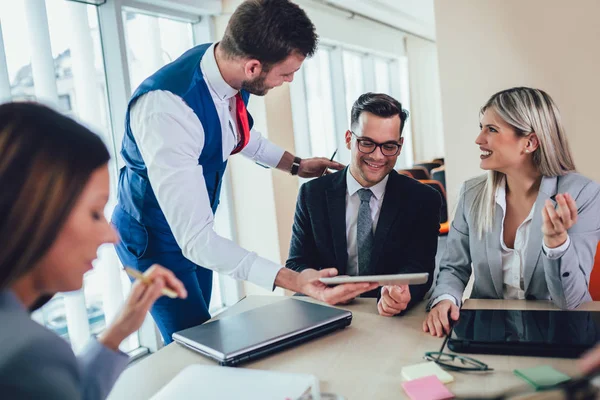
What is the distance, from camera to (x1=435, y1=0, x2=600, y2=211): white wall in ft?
11.0

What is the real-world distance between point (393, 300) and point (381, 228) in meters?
0.46

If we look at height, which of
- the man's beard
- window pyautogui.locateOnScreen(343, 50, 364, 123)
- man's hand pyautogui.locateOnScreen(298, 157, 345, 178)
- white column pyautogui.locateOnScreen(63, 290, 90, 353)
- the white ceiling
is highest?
the white ceiling

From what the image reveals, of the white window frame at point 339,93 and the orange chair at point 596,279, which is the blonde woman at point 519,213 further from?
the white window frame at point 339,93

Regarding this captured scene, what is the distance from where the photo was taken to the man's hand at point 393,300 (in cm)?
148

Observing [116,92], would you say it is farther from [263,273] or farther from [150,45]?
[263,273]

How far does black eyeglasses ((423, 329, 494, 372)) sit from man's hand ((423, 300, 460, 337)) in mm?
121

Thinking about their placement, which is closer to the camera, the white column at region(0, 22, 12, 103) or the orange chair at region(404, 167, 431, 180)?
the white column at region(0, 22, 12, 103)

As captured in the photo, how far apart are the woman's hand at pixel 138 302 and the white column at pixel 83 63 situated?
2175 millimetres

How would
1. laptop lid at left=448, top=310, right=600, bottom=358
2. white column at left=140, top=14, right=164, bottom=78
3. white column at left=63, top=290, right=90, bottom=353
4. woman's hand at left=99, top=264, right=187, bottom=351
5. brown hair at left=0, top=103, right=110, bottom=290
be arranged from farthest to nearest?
white column at left=140, top=14, right=164, bottom=78 < white column at left=63, top=290, right=90, bottom=353 < laptop lid at left=448, top=310, right=600, bottom=358 < woman's hand at left=99, top=264, right=187, bottom=351 < brown hair at left=0, top=103, right=110, bottom=290

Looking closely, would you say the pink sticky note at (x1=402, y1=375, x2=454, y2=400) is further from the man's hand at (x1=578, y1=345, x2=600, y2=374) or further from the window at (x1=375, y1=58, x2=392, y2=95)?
the window at (x1=375, y1=58, x2=392, y2=95)

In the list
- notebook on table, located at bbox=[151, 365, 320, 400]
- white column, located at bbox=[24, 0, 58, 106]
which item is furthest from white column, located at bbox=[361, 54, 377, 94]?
notebook on table, located at bbox=[151, 365, 320, 400]

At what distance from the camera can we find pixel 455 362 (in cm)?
117

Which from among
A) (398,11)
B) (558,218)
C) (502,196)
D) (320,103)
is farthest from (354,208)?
(398,11)

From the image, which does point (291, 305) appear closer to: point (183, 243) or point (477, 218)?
point (183, 243)
